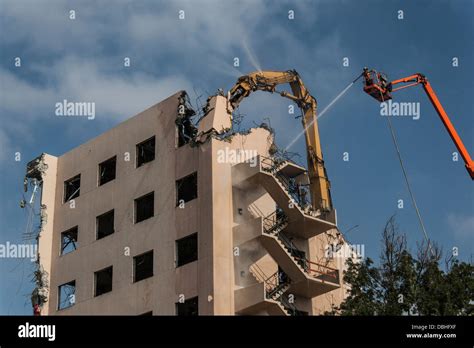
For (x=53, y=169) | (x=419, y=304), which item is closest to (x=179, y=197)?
(x=53, y=169)

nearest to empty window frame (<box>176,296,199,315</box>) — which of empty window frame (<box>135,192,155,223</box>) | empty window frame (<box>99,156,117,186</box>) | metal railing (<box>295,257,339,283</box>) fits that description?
metal railing (<box>295,257,339,283</box>)

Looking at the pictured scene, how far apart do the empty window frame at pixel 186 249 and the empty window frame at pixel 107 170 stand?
28.5 ft

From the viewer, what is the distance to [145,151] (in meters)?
54.1

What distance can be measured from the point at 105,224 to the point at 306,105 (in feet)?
49.2

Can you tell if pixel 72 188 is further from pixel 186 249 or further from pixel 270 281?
pixel 270 281

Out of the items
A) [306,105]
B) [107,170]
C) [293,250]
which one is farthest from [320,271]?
[107,170]

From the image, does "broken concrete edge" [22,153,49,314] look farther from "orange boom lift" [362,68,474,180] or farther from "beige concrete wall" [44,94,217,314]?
"orange boom lift" [362,68,474,180]

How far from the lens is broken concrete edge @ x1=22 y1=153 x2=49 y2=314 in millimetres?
55438

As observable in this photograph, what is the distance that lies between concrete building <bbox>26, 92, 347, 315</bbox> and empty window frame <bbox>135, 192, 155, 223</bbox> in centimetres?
8

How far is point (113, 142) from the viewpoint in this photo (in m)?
55.9

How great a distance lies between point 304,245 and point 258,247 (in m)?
4.82

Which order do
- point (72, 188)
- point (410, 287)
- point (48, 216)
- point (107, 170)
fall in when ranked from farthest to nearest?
point (72, 188) < point (48, 216) < point (107, 170) < point (410, 287)

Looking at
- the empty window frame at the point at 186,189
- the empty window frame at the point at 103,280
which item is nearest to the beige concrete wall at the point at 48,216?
the empty window frame at the point at 103,280
